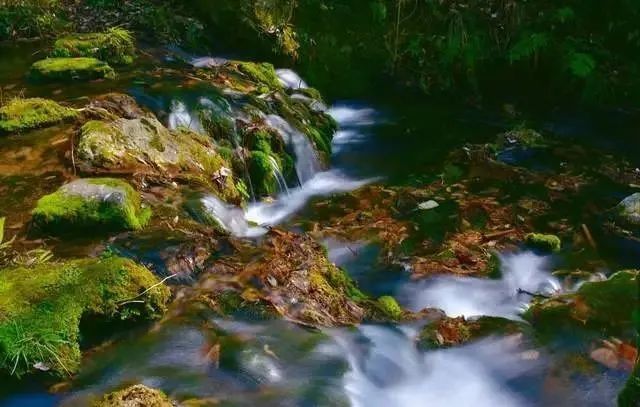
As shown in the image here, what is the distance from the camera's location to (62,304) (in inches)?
151

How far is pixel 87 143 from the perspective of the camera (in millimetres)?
6309

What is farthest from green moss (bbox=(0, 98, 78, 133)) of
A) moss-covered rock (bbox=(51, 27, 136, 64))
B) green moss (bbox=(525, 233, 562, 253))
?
green moss (bbox=(525, 233, 562, 253))

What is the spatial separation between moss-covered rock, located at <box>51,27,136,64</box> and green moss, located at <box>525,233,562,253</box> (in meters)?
6.51

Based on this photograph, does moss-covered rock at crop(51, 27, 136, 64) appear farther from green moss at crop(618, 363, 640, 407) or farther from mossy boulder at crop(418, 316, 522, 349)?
green moss at crop(618, 363, 640, 407)

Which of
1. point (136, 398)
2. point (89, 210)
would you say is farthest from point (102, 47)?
point (136, 398)

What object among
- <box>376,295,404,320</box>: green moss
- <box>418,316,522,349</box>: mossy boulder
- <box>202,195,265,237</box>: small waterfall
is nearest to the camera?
<box>418,316,522,349</box>: mossy boulder

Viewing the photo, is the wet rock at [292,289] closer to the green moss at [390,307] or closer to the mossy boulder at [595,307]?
the green moss at [390,307]

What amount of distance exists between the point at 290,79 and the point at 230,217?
5926 millimetres

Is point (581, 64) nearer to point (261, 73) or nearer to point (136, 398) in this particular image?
point (261, 73)

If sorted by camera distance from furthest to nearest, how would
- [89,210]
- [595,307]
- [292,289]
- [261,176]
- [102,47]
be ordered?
1. [102,47]
2. [261,176]
3. [595,307]
4. [89,210]
5. [292,289]

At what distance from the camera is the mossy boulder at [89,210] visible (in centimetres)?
503

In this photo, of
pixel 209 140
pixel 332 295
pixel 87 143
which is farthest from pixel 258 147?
pixel 332 295

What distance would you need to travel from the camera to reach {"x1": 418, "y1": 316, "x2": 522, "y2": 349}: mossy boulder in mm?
5012

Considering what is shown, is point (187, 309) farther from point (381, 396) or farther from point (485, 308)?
point (485, 308)
